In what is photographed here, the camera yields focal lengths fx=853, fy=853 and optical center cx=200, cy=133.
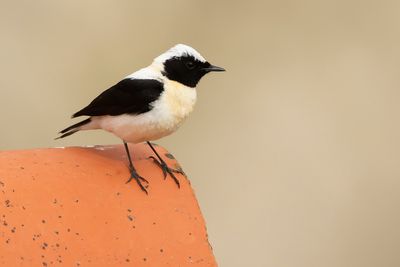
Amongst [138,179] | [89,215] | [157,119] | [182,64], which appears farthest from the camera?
[182,64]

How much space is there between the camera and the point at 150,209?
3.48 meters

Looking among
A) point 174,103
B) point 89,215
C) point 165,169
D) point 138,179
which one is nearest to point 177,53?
point 174,103

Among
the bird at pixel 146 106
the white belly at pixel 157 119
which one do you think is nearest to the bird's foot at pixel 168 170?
the bird at pixel 146 106

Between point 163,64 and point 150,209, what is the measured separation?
85 cm

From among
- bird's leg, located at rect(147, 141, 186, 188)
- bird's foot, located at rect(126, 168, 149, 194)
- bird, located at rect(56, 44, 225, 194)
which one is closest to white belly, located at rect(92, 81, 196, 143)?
bird, located at rect(56, 44, 225, 194)

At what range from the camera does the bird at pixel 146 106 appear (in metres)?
3.84

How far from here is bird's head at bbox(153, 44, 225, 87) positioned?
4.02 metres

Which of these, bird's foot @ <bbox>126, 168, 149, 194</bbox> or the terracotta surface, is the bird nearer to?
bird's foot @ <bbox>126, 168, 149, 194</bbox>

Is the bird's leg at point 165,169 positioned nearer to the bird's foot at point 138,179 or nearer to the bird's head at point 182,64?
the bird's foot at point 138,179

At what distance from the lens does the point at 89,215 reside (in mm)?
3268

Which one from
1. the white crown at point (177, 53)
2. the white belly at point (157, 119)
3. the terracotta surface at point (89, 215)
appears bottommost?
the terracotta surface at point (89, 215)

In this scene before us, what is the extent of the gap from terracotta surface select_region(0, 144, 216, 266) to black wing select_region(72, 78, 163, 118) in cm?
24

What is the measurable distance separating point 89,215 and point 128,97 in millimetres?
756

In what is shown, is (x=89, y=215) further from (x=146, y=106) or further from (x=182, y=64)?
(x=182, y=64)
